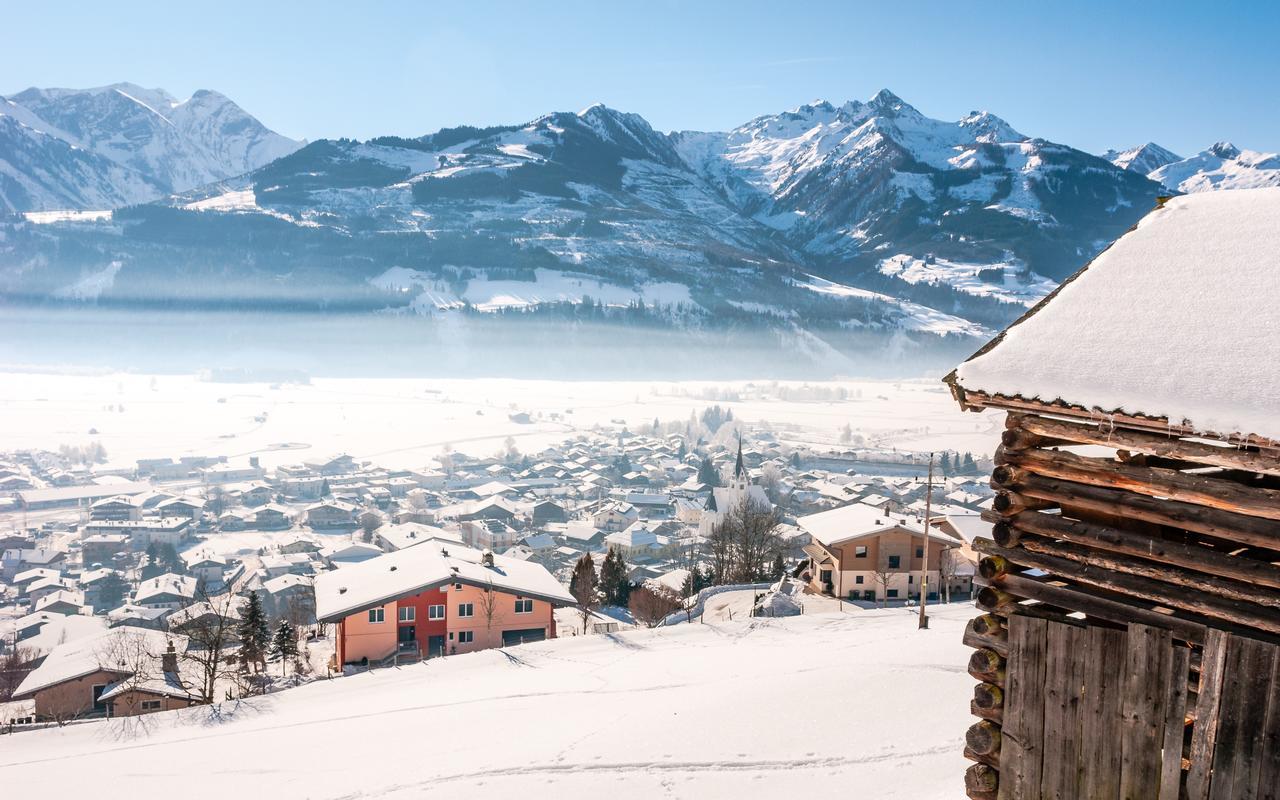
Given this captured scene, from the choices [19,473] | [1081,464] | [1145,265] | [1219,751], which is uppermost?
[1145,265]

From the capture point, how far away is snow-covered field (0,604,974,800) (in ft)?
50.3

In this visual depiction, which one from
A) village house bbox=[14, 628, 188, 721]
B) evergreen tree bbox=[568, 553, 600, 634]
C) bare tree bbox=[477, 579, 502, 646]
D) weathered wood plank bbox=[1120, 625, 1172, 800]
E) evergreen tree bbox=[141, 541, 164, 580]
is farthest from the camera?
evergreen tree bbox=[141, 541, 164, 580]

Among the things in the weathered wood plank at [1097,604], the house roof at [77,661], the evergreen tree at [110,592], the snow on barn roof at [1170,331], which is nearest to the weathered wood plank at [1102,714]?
the weathered wood plank at [1097,604]

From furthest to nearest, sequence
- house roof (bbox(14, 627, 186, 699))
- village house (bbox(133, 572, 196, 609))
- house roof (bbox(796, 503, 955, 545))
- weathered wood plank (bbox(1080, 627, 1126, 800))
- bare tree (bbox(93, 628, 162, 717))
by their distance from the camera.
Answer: village house (bbox(133, 572, 196, 609)), house roof (bbox(796, 503, 955, 545)), house roof (bbox(14, 627, 186, 699)), bare tree (bbox(93, 628, 162, 717)), weathered wood plank (bbox(1080, 627, 1126, 800))

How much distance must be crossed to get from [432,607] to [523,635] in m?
5.20

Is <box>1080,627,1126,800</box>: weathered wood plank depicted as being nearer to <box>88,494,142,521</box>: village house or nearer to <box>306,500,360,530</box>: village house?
<box>306,500,360,530</box>: village house

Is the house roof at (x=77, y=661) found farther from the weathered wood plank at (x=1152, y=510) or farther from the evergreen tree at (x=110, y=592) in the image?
the weathered wood plank at (x=1152, y=510)

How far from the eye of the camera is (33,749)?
24.6 meters

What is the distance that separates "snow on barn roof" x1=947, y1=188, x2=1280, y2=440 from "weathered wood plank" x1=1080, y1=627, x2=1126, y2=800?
7.50 feet

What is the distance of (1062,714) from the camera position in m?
7.69

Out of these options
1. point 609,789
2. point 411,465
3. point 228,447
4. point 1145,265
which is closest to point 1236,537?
point 1145,265

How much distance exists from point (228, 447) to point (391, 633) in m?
151

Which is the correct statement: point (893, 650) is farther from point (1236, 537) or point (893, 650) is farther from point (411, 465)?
point (411, 465)

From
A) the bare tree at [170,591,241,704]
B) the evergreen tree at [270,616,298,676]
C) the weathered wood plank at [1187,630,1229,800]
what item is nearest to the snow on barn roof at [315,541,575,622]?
the evergreen tree at [270,616,298,676]
